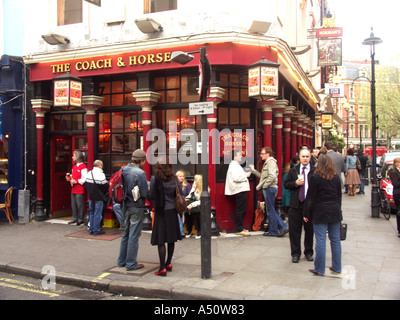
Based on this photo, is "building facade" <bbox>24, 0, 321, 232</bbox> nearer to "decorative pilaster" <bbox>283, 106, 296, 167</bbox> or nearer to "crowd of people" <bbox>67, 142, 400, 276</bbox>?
"crowd of people" <bbox>67, 142, 400, 276</bbox>

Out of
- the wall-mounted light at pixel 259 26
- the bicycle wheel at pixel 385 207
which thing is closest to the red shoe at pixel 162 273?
the wall-mounted light at pixel 259 26

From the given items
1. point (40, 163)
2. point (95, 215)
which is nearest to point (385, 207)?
point (95, 215)

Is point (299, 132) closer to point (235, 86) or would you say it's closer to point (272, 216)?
point (235, 86)

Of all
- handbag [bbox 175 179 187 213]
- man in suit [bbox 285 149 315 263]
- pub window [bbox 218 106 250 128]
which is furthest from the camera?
pub window [bbox 218 106 250 128]

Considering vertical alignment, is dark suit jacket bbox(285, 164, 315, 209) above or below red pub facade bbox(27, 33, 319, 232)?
below

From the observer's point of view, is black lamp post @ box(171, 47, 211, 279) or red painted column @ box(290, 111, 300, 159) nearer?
black lamp post @ box(171, 47, 211, 279)

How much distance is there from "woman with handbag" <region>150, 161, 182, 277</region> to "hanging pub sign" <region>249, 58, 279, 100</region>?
327cm

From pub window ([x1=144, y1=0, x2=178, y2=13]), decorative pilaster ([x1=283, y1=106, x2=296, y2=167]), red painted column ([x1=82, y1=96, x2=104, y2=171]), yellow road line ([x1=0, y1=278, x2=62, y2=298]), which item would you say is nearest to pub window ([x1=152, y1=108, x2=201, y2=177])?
red painted column ([x1=82, y1=96, x2=104, y2=171])

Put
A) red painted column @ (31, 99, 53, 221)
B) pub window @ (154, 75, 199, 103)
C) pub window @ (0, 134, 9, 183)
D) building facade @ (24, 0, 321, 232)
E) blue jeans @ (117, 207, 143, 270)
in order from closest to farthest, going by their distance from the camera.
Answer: blue jeans @ (117, 207, 143, 270) → building facade @ (24, 0, 321, 232) → pub window @ (154, 75, 199, 103) → red painted column @ (31, 99, 53, 221) → pub window @ (0, 134, 9, 183)

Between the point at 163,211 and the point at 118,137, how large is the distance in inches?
190

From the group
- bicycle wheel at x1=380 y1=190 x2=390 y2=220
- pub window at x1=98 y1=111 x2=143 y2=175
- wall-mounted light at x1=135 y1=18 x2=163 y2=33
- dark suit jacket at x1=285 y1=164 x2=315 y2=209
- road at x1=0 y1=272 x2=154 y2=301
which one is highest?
wall-mounted light at x1=135 y1=18 x2=163 y2=33

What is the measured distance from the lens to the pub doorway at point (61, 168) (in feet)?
36.8

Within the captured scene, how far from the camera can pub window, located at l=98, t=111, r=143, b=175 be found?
404 inches
